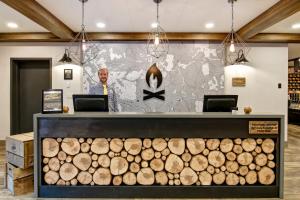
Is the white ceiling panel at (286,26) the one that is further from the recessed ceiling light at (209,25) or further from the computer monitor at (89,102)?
the computer monitor at (89,102)

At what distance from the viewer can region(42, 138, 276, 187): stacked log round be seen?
2.97 m

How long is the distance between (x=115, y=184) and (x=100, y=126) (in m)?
0.75

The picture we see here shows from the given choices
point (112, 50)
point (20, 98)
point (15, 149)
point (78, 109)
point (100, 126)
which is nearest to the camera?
point (100, 126)

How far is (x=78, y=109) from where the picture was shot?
11.2 feet

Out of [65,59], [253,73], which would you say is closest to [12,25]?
[65,59]

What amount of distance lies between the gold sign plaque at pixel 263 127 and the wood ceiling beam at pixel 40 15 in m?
3.50

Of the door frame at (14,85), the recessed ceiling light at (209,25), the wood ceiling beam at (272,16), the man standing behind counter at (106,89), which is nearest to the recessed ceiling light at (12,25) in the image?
the door frame at (14,85)

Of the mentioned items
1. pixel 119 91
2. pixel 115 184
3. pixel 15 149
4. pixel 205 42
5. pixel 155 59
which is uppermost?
pixel 205 42

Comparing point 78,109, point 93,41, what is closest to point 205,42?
point 93,41

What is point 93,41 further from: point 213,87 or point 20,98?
point 213,87

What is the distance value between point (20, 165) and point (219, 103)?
279 centimetres

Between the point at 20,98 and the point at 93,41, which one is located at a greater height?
the point at 93,41

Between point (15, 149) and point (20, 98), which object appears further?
point (20, 98)

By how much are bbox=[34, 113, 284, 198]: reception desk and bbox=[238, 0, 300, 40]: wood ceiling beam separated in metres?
1.74
